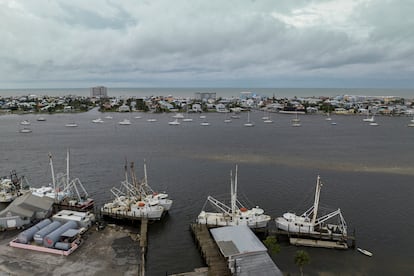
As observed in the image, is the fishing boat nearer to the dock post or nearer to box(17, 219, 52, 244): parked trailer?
box(17, 219, 52, 244): parked trailer

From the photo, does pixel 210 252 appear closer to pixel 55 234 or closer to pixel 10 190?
pixel 55 234

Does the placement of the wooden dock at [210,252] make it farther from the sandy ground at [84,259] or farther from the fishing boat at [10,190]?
the fishing boat at [10,190]

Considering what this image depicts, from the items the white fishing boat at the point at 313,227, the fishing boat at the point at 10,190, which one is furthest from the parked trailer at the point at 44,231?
the white fishing boat at the point at 313,227

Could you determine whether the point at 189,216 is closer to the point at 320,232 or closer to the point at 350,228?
the point at 320,232

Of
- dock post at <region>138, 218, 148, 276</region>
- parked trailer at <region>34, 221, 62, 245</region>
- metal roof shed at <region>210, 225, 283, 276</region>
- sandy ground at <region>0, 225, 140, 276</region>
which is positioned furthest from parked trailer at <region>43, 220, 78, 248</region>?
metal roof shed at <region>210, 225, 283, 276</region>

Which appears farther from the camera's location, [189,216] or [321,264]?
[189,216]

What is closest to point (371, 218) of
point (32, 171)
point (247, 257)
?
point (247, 257)
